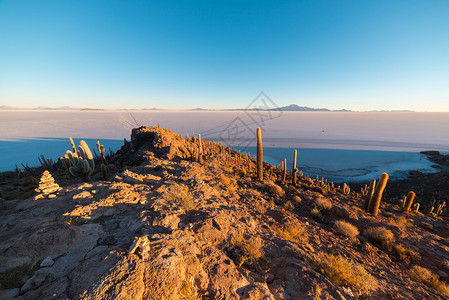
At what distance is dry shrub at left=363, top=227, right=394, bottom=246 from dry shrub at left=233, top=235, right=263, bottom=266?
6333 millimetres

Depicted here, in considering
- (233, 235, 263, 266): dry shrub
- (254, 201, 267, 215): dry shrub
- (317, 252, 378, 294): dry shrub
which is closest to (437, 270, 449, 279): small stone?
(317, 252, 378, 294): dry shrub

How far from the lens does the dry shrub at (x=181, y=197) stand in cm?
502

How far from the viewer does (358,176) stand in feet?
95.3

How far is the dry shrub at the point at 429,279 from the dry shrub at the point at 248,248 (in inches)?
211

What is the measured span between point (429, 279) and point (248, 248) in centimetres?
621

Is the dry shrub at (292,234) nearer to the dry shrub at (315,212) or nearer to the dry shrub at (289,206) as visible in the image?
the dry shrub at (289,206)

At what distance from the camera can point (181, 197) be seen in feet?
18.4

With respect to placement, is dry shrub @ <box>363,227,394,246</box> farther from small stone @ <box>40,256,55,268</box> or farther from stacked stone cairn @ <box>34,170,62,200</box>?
stacked stone cairn @ <box>34,170,62,200</box>

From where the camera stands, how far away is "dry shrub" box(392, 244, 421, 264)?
5.84 metres

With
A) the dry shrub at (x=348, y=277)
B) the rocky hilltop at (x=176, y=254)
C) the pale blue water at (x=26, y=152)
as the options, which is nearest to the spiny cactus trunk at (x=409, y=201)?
the rocky hilltop at (x=176, y=254)

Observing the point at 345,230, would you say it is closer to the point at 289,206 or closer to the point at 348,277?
the point at 289,206

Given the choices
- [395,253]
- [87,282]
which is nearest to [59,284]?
[87,282]

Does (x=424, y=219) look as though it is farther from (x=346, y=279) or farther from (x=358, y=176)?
(x=358, y=176)

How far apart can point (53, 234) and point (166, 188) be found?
349 cm
